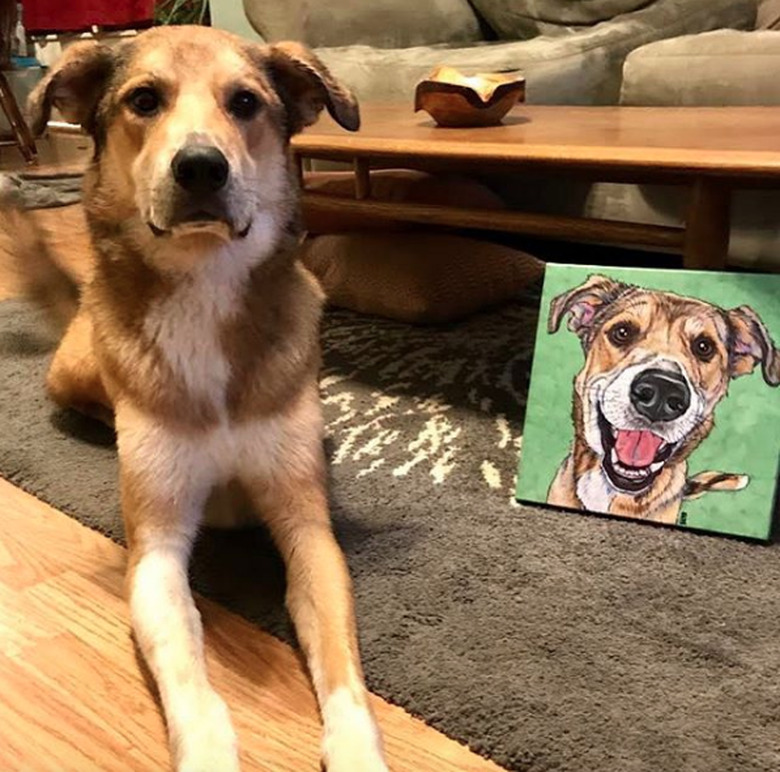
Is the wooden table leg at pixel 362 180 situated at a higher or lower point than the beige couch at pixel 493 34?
lower

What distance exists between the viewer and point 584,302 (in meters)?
1.60

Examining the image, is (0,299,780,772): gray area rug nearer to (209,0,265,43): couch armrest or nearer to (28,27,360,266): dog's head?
(28,27,360,266): dog's head

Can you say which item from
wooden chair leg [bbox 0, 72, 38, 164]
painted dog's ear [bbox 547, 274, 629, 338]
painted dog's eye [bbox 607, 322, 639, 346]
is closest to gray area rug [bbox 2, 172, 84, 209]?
wooden chair leg [bbox 0, 72, 38, 164]

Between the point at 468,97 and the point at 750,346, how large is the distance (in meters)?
0.76

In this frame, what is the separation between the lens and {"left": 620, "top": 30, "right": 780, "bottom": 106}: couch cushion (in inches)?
83.9

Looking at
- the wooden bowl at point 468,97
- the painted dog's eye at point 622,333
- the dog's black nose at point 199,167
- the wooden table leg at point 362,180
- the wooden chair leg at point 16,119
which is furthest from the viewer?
the wooden chair leg at point 16,119

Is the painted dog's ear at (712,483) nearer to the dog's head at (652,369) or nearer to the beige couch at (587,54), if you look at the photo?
the dog's head at (652,369)

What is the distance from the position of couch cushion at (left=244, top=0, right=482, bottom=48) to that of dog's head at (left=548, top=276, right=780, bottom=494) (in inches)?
82.5

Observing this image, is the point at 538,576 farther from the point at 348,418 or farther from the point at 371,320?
the point at 371,320

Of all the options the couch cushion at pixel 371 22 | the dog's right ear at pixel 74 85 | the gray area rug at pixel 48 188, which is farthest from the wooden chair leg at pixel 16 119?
the dog's right ear at pixel 74 85

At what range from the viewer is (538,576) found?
136 centimetres

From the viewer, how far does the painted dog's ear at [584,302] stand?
62.4 inches

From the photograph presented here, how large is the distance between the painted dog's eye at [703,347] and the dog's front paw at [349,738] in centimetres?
77

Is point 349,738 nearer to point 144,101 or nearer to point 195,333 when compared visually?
point 195,333
